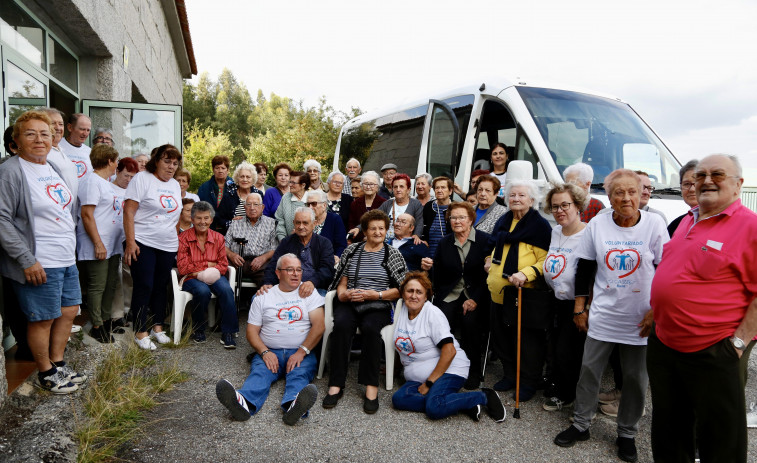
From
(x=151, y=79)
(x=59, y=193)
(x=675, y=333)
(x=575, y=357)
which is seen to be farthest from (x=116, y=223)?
(x=151, y=79)

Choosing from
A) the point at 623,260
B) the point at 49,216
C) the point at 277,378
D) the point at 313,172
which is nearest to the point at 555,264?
the point at 623,260

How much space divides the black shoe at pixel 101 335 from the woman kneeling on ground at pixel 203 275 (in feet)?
2.68

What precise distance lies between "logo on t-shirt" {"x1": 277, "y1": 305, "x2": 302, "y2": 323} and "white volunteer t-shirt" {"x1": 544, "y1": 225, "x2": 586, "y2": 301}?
2099mm

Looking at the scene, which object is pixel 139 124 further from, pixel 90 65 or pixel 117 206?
pixel 117 206

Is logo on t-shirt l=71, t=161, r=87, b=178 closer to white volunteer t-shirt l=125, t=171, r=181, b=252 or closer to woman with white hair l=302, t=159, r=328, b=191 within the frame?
white volunteer t-shirt l=125, t=171, r=181, b=252

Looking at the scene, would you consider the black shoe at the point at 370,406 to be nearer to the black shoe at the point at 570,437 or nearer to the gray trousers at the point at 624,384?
the black shoe at the point at 570,437

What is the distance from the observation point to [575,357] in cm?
401

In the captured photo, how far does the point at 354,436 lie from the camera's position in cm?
347

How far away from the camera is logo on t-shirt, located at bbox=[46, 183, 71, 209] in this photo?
356 centimetres

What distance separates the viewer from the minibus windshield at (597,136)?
221 inches

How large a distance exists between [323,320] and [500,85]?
12.4ft

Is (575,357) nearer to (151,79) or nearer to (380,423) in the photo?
(380,423)

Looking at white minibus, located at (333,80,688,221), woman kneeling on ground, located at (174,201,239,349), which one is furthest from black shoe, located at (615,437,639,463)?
woman kneeling on ground, located at (174,201,239,349)

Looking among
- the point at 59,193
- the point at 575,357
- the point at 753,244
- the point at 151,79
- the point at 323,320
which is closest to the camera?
the point at 753,244
